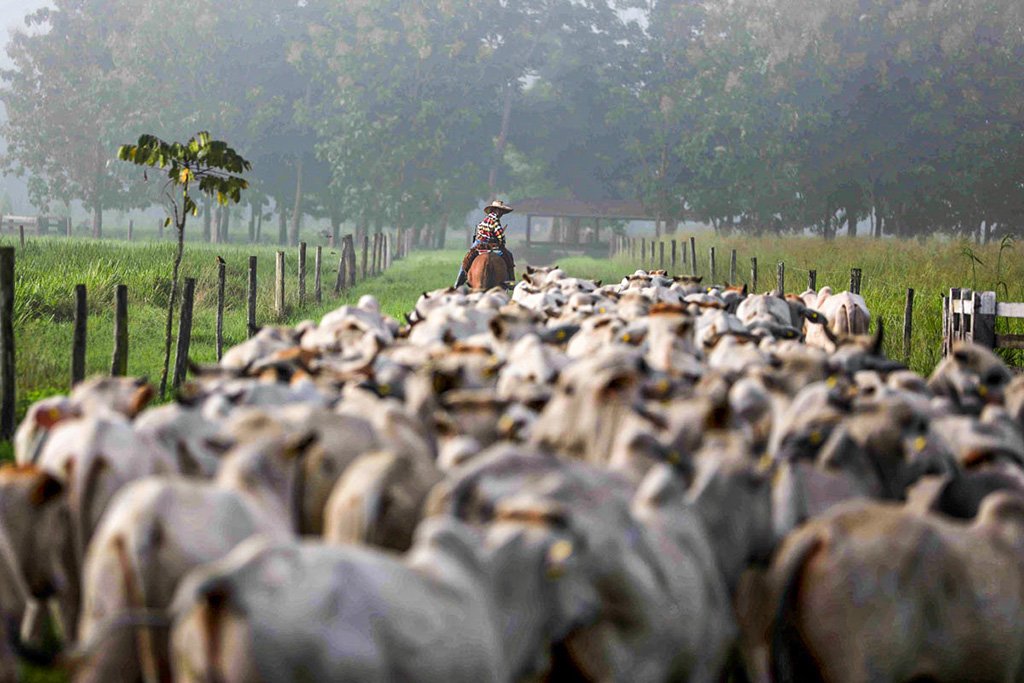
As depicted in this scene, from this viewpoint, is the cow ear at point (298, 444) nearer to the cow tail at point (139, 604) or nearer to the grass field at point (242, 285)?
the cow tail at point (139, 604)

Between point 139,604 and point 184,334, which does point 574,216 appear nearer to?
point 184,334

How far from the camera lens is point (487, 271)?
2170 cm

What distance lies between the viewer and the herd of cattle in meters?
4.11

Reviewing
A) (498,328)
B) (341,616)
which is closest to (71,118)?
(498,328)

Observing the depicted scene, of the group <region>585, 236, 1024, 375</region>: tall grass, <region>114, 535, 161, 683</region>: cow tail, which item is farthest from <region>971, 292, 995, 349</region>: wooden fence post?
<region>114, 535, 161, 683</region>: cow tail

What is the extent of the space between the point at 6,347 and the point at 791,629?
7561 mm

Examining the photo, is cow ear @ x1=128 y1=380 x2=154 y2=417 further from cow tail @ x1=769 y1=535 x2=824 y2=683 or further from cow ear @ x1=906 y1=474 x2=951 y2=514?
cow ear @ x1=906 y1=474 x2=951 y2=514

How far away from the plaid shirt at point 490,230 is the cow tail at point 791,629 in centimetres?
1687

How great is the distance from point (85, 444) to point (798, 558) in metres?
2.98

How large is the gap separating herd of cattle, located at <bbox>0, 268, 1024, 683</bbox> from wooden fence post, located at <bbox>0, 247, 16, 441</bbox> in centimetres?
318

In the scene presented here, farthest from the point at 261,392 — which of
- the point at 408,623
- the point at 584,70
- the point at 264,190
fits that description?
the point at 584,70

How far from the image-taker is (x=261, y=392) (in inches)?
285

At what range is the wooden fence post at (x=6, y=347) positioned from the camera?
34.4 feet

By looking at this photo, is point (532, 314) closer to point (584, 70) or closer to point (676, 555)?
point (676, 555)
